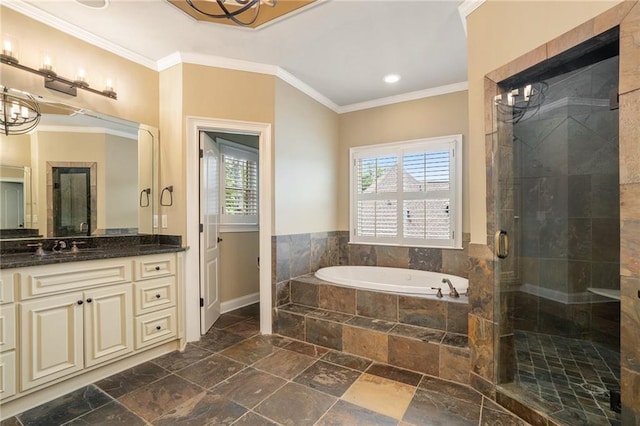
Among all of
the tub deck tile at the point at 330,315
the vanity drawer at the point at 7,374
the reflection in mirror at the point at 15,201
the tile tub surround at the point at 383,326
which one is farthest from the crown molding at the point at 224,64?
the vanity drawer at the point at 7,374

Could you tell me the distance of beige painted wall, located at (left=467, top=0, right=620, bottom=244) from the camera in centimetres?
150

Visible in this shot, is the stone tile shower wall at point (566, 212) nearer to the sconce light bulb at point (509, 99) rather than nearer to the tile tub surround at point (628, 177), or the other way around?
the sconce light bulb at point (509, 99)

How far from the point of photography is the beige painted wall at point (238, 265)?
3.64 meters

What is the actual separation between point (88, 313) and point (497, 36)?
3.26 metres

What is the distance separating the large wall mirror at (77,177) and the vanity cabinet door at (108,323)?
Result: 0.61 m

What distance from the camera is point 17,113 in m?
2.01

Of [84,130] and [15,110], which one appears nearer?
[15,110]

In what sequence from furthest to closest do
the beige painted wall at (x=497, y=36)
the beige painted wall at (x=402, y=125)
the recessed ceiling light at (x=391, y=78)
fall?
1. the beige painted wall at (x=402, y=125)
2. the recessed ceiling light at (x=391, y=78)
3. the beige painted wall at (x=497, y=36)

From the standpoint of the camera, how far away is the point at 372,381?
2072 mm

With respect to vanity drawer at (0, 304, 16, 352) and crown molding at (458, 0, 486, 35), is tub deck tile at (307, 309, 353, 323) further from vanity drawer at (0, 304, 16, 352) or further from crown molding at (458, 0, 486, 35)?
crown molding at (458, 0, 486, 35)

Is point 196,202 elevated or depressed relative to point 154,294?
elevated

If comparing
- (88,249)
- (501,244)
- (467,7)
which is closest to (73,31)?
(88,249)

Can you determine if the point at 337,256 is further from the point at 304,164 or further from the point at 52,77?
the point at 52,77

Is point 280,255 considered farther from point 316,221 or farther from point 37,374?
point 37,374
